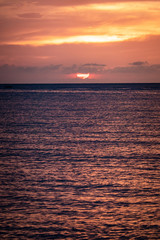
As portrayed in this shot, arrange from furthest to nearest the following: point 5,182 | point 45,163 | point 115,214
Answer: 1. point 45,163
2. point 5,182
3. point 115,214

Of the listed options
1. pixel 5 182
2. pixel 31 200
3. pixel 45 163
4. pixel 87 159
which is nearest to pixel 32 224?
pixel 31 200

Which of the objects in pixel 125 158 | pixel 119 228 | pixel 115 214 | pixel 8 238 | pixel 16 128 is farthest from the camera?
pixel 16 128

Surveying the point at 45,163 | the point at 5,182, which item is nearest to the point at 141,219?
the point at 5,182

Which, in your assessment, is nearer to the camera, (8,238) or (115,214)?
(8,238)

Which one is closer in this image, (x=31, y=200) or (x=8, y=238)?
(x=8, y=238)

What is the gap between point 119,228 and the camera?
1271 centimetres

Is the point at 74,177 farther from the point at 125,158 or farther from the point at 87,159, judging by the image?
the point at 125,158

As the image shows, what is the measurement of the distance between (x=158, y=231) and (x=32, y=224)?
4927 millimetres

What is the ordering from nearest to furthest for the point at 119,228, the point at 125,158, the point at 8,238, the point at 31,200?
the point at 8,238 → the point at 119,228 → the point at 31,200 → the point at 125,158

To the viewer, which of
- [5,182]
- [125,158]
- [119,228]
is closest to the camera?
[119,228]

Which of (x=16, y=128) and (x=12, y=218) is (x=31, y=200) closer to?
(x=12, y=218)

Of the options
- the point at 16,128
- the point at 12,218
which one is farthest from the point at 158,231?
the point at 16,128

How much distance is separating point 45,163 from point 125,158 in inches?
235

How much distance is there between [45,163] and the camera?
2258cm
